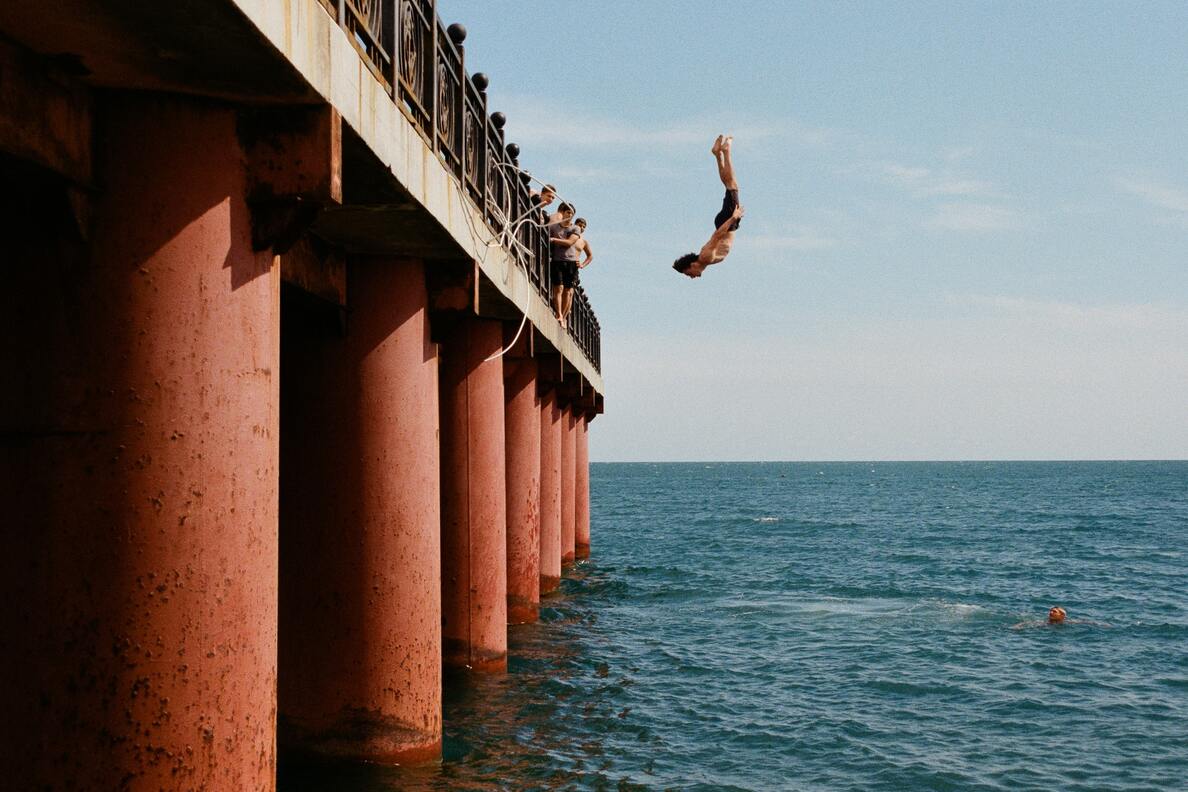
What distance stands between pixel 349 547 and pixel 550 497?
1336 cm

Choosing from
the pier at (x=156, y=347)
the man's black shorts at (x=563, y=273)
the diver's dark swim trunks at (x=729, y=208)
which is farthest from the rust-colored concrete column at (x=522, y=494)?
the pier at (x=156, y=347)

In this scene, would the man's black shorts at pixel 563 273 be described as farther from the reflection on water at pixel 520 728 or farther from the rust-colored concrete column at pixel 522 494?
the reflection on water at pixel 520 728

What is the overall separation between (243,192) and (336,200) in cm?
43

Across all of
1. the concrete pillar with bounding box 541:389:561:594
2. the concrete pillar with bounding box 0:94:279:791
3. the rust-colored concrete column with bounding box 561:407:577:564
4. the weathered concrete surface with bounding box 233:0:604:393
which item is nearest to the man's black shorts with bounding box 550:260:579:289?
the concrete pillar with bounding box 541:389:561:594

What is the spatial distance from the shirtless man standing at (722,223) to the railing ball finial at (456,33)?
2.25m

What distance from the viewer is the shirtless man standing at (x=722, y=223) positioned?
33.1 ft

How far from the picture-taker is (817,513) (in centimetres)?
7356

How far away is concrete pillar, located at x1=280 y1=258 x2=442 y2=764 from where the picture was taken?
863 centimetres

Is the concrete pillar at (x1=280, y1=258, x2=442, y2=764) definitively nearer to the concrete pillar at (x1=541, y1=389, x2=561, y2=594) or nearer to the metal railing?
the metal railing

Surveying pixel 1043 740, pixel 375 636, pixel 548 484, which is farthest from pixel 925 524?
pixel 375 636

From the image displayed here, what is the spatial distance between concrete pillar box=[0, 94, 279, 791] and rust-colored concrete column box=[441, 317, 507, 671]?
692cm

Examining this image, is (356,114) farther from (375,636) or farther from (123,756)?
(375,636)

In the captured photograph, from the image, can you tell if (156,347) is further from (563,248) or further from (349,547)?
(563,248)

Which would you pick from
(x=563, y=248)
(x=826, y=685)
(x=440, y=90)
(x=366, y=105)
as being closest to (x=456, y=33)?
(x=440, y=90)
